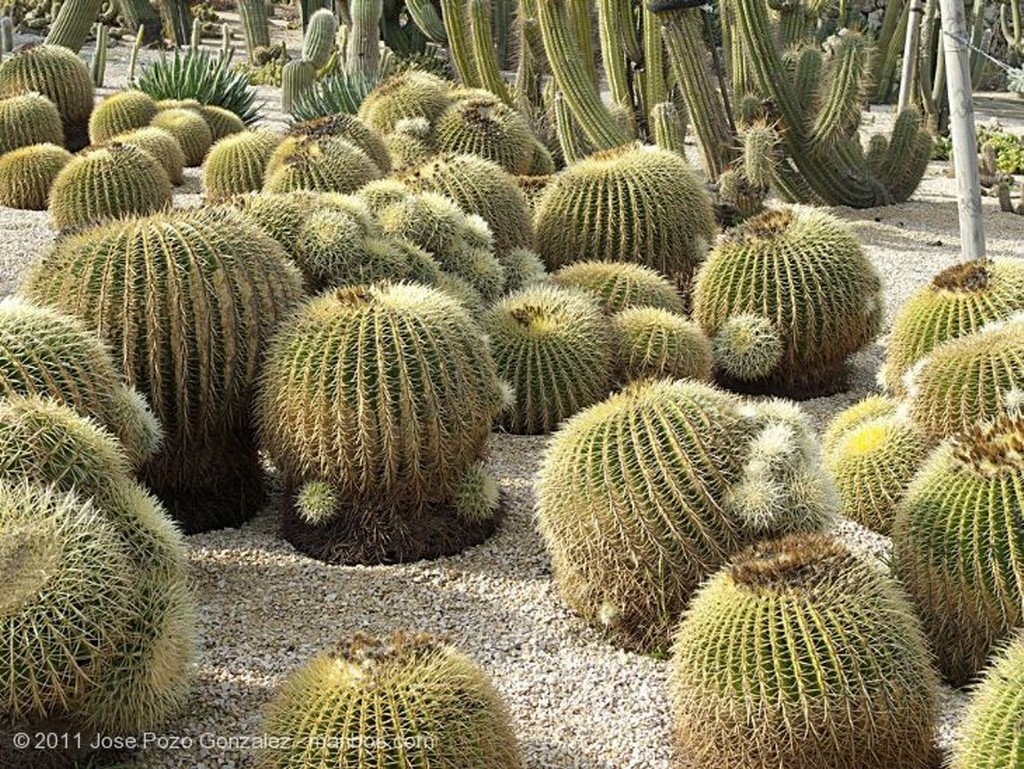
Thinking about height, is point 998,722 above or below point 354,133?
below

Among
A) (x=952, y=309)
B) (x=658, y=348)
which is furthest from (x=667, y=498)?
(x=952, y=309)

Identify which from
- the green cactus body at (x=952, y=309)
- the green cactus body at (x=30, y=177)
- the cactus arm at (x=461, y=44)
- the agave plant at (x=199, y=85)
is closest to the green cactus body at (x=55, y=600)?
the green cactus body at (x=952, y=309)

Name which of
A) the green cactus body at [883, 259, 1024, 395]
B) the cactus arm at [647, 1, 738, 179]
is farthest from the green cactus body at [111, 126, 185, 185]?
the green cactus body at [883, 259, 1024, 395]

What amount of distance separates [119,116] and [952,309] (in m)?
6.92

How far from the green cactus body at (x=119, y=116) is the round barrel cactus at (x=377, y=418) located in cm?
617

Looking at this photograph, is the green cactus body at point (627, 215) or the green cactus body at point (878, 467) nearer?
the green cactus body at point (878, 467)

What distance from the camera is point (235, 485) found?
17.0ft

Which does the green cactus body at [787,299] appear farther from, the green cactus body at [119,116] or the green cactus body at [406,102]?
the green cactus body at [119,116]

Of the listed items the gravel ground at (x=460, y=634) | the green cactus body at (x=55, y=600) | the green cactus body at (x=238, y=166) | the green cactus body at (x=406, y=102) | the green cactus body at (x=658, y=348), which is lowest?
the gravel ground at (x=460, y=634)

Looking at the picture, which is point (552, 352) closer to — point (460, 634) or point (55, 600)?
point (460, 634)

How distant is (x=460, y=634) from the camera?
4.41m

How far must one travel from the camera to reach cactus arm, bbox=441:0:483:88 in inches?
437

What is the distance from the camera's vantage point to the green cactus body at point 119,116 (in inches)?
411

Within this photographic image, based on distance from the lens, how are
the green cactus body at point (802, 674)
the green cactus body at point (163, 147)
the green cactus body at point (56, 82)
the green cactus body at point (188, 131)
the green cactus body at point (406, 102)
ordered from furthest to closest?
the green cactus body at point (56, 82) → the green cactus body at point (188, 131) → the green cactus body at point (163, 147) → the green cactus body at point (406, 102) → the green cactus body at point (802, 674)
